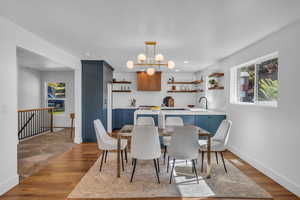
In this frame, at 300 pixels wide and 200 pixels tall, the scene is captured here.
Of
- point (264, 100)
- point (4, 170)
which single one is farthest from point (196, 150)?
point (4, 170)

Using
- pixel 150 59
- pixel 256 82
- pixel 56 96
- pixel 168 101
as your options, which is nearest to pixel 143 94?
pixel 168 101

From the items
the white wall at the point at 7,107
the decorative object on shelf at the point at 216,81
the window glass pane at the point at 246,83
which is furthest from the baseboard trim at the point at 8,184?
the decorative object on shelf at the point at 216,81

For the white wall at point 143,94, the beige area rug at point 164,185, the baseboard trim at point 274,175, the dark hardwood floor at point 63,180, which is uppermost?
the white wall at point 143,94

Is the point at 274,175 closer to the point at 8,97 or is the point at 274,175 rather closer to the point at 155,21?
the point at 155,21

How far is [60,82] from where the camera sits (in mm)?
8156

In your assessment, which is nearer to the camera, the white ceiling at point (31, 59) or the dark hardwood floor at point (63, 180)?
the dark hardwood floor at point (63, 180)

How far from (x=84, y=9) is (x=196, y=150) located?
2.46 metres

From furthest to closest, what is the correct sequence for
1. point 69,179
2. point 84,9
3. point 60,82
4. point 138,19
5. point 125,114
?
point 60,82
point 125,114
point 69,179
point 138,19
point 84,9

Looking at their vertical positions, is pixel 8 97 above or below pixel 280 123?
above

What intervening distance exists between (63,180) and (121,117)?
14.6 feet

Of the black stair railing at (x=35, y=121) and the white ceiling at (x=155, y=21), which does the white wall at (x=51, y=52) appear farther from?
the black stair railing at (x=35, y=121)

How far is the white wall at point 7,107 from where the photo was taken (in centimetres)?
262

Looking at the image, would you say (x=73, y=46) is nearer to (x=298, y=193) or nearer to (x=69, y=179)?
(x=69, y=179)

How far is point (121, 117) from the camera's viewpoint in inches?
294
